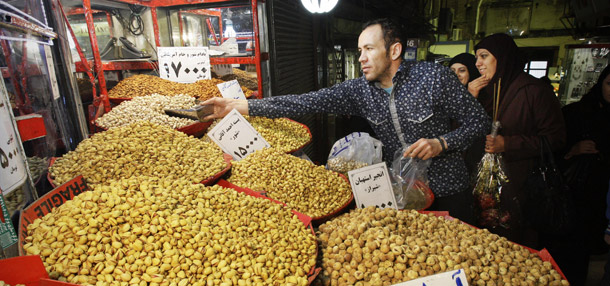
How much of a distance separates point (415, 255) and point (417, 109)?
995 mm

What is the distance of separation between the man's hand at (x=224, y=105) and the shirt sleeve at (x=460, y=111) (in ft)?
4.12

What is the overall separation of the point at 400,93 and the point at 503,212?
104 cm

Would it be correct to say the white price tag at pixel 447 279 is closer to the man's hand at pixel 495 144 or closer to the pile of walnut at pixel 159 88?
the man's hand at pixel 495 144

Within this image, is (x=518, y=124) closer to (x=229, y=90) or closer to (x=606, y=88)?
(x=606, y=88)

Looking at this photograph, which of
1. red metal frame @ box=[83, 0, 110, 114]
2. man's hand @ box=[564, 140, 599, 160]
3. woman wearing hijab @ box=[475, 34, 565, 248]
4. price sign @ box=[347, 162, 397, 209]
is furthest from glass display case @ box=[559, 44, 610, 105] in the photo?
red metal frame @ box=[83, 0, 110, 114]

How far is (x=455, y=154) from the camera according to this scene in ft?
6.68

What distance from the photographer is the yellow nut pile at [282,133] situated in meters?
2.38

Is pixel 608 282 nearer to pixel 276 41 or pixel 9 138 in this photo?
pixel 9 138

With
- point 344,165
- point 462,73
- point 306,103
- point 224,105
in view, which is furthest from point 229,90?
point 462,73

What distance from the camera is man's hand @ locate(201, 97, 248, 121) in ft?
7.17

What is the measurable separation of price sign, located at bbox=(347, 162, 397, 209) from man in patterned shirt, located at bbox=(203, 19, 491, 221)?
0.22 meters

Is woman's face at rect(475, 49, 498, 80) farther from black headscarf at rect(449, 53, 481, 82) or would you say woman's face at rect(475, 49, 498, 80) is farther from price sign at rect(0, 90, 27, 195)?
price sign at rect(0, 90, 27, 195)

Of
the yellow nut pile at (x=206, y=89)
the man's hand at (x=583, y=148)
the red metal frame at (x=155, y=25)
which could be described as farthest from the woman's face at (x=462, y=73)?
the red metal frame at (x=155, y=25)

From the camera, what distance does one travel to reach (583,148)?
2486 mm
